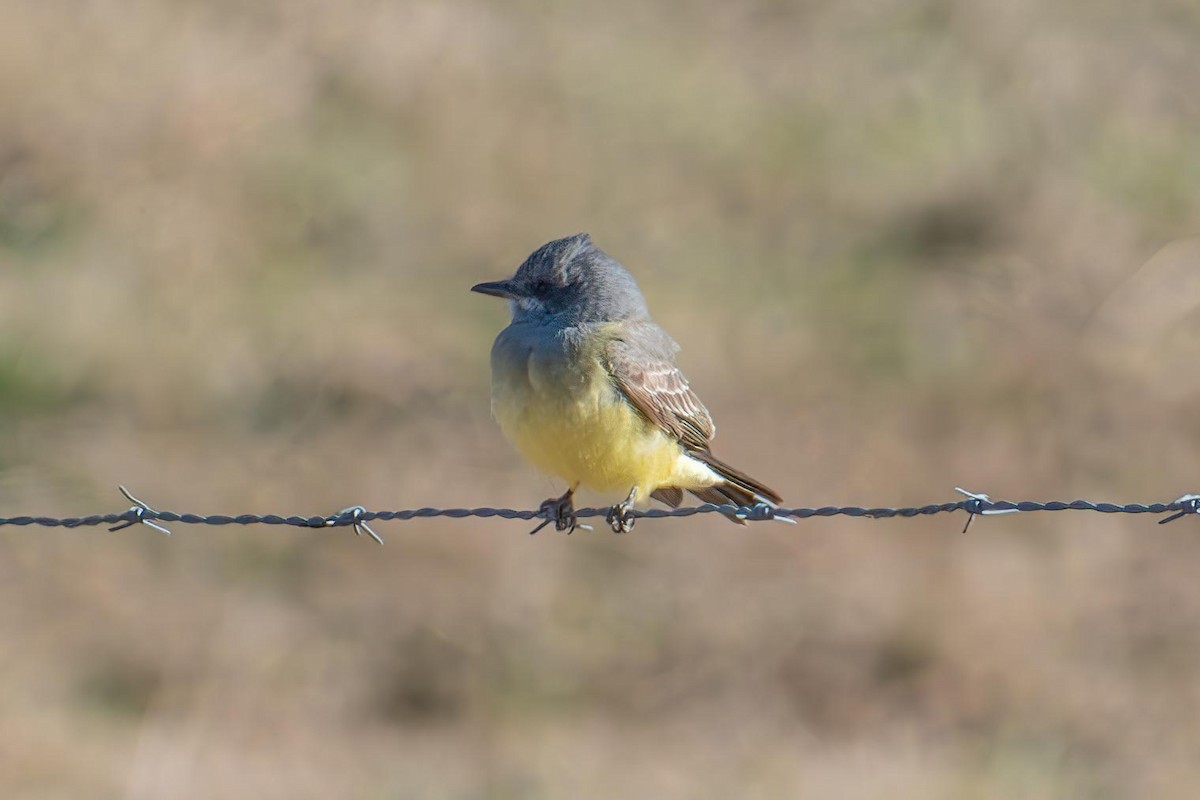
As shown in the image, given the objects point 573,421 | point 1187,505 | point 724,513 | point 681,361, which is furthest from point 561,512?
Result: point 681,361

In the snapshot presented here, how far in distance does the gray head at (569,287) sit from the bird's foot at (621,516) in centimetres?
64

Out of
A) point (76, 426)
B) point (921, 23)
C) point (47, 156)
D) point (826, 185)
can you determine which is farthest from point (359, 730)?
point (921, 23)

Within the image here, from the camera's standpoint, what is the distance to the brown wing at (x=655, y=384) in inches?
213

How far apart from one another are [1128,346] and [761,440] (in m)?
2.57

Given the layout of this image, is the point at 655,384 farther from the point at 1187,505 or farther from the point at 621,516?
the point at 1187,505

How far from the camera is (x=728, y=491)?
231 inches

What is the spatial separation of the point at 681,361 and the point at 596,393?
4.96m

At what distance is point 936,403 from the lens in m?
10.3

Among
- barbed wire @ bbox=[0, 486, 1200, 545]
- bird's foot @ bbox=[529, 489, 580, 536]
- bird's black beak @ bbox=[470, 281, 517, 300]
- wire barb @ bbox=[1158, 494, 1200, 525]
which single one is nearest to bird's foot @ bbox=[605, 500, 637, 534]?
bird's foot @ bbox=[529, 489, 580, 536]

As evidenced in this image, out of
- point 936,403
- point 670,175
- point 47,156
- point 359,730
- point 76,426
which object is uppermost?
point 670,175

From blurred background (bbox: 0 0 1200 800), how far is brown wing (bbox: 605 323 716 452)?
0.70 meters

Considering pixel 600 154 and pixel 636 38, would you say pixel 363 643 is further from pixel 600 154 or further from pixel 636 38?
pixel 636 38

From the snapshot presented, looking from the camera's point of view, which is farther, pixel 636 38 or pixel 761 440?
pixel 636 38

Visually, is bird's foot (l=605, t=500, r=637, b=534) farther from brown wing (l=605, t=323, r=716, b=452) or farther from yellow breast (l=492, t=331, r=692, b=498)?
brown wing (l=605, t=323, r=716, b=452)
